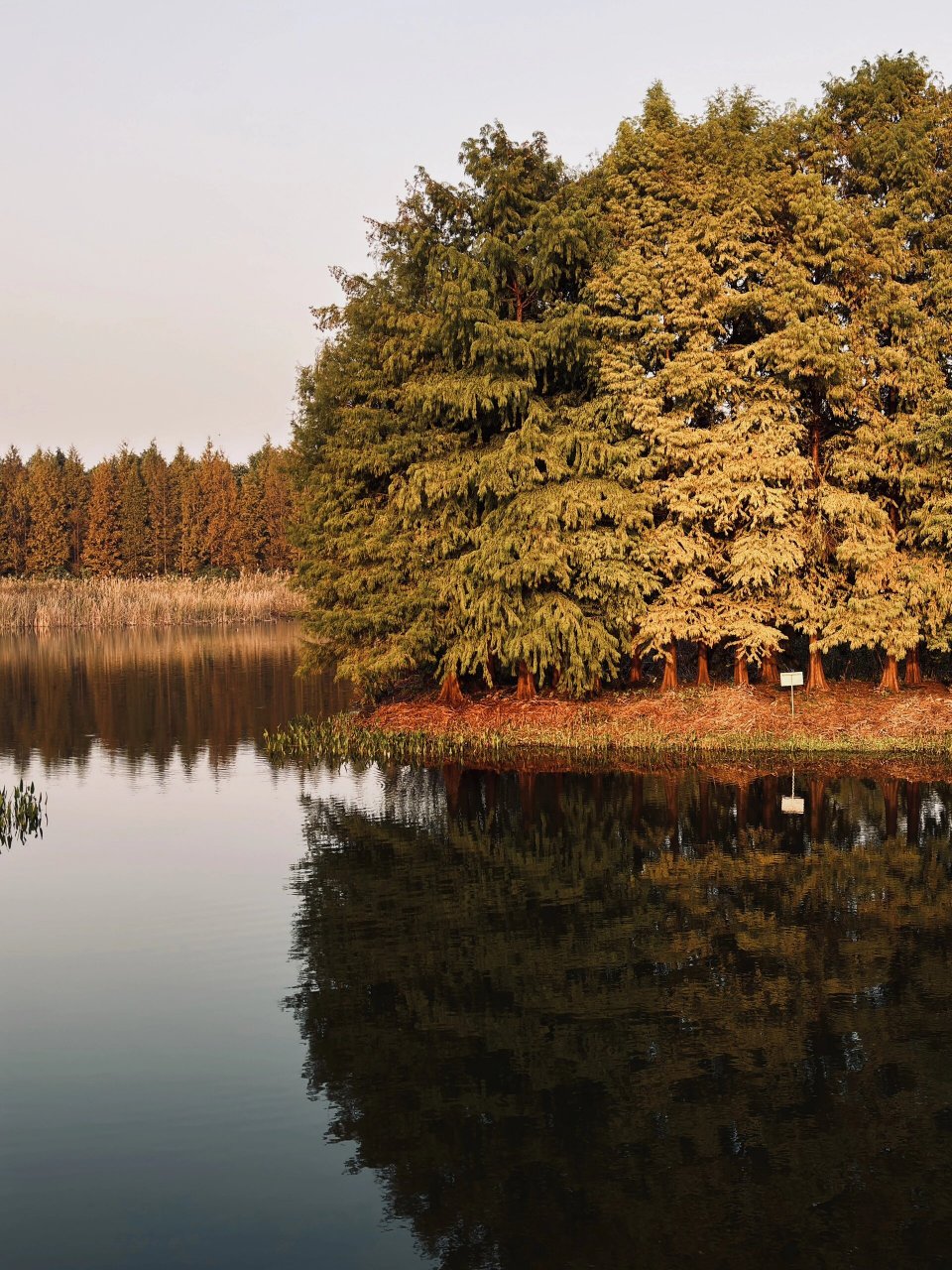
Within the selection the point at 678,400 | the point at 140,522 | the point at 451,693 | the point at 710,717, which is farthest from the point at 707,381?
the point at 140,522

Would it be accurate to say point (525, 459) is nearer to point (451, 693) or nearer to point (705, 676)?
point (451, 693)

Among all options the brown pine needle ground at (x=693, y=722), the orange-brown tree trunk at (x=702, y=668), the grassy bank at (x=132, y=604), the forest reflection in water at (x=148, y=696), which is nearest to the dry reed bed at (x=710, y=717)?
the brown pine needle ground at (x=693, y=722)

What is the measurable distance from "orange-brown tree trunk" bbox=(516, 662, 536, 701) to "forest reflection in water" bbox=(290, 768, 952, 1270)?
10.7m

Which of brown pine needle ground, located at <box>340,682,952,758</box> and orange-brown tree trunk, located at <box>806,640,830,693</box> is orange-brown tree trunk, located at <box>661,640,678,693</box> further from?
orange-brown tree trunk, located at <box>806,640,830,693</box>

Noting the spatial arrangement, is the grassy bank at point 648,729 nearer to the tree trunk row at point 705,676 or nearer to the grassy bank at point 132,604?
the tree trunk row at point 705,676

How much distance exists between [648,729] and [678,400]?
845cm

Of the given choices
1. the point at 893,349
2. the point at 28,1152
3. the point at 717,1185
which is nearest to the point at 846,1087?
the point at 717,1185

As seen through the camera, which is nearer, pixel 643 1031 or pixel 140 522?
pixel 643 1031

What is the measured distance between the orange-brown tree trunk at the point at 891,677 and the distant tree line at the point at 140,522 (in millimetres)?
75950

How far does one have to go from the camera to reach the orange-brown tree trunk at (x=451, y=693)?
32.4 metres

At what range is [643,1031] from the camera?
11.7 m

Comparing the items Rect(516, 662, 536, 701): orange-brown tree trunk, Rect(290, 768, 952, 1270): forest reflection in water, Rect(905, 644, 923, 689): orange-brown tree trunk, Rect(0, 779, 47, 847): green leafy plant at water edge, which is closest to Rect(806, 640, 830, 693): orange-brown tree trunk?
Rect(905, 644, 923, 689): orange-brown tree trunk

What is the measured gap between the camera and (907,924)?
48.9 feet

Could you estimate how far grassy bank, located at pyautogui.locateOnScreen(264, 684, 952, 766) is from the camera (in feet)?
88.7
